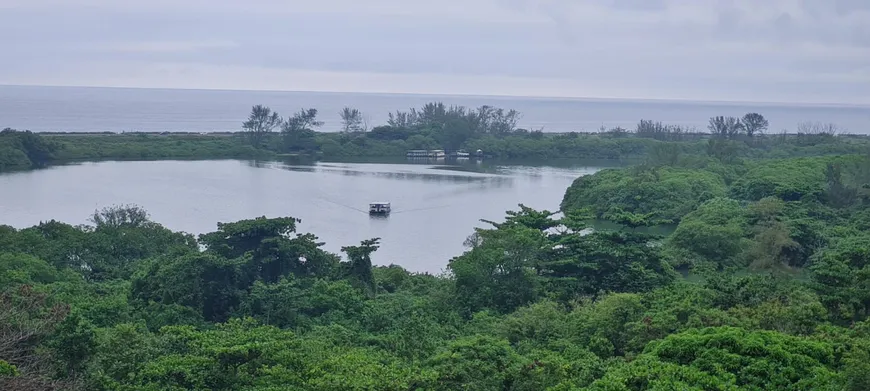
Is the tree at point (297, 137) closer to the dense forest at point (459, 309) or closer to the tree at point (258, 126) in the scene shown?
the tree at point (258, 126)

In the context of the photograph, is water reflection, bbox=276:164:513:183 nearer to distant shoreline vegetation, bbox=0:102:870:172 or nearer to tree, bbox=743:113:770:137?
distant shoreline vegetation, bbox=0:102:870:172

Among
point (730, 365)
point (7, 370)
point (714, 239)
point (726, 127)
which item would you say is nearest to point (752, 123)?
point (726, 127)

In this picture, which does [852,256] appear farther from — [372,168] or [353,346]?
[372,168]

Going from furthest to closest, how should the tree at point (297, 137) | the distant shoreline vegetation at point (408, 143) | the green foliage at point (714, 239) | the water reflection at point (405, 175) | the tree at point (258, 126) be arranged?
1. the tree at point (258, 126)
2. the tree at point (297, 137)
3. the distant shoreline vegetation at point (408, 143)
4. the water reflection at point (405, 175)
5. the green foliage at point (714, 239)

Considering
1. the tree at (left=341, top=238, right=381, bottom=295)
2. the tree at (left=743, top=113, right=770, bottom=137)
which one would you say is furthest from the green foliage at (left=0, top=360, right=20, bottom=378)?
the tree at (left=743, top=113, right=770, bottom=137)

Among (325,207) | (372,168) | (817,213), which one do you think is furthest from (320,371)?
(372,168)

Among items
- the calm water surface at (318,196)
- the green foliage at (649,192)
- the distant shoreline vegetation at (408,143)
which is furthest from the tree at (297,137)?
the green foliage at (649,192)

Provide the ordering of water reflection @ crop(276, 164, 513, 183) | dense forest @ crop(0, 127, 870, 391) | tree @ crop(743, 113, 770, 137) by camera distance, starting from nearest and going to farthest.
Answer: dense forest @ crop(0, 127, 870, 391), water reflection @ crop(276, 164, 513, 183), tree @ crop(743, 113, 770, 137)
